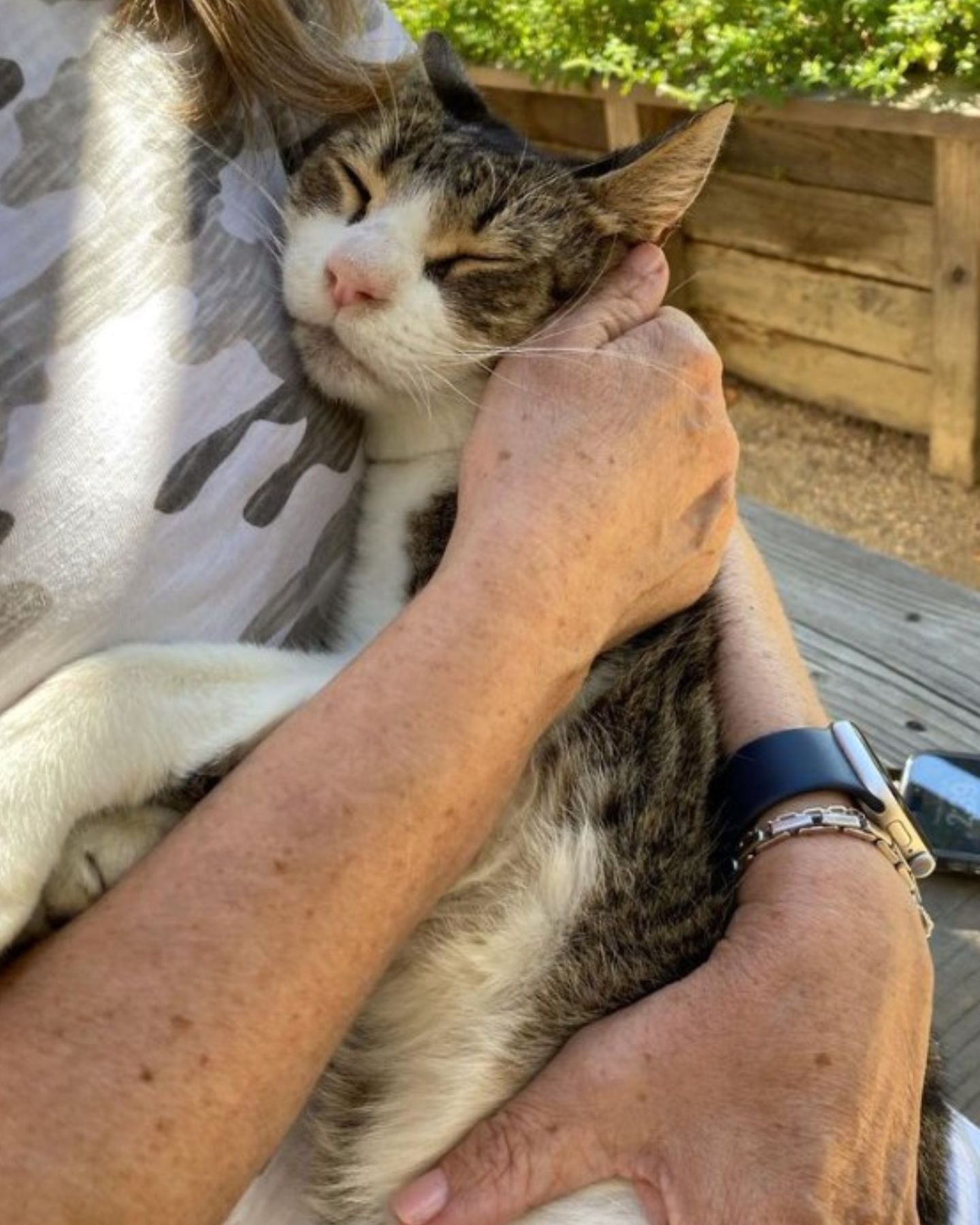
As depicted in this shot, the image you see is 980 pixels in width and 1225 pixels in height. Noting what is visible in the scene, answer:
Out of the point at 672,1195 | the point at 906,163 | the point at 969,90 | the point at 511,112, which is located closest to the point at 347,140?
the point at 672,1195

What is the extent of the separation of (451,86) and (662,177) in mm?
382

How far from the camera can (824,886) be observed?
1233 mm

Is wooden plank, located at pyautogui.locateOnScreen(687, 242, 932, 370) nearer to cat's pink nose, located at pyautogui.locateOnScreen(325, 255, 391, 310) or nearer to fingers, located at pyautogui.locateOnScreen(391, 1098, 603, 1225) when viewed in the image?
cat's pink nose, located at pyautogui.locateOnScreen(325, 255, 391, 310)

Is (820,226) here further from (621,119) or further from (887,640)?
(887,640)

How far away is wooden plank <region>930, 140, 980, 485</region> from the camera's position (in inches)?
141

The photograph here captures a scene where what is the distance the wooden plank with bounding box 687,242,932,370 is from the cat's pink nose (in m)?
2.62

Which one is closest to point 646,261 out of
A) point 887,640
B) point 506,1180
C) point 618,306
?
point 618,306

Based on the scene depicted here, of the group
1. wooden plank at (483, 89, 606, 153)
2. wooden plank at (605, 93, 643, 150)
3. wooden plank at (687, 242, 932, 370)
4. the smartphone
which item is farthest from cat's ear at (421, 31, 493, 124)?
wooden plank at (483, 89, 606, 153)

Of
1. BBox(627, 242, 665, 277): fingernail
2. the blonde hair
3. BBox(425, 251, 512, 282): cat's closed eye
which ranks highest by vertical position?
the blonde hair

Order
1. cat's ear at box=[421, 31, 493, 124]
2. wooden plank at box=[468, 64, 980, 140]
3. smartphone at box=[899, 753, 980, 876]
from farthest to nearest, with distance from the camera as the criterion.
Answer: wooden plank at box=[468, 64, 980, 140] < cat's ear at box=[421, 31, 493, 124] < smartphone at box=[899, 753, 980, 876]

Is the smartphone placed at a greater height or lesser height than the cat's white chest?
lesser

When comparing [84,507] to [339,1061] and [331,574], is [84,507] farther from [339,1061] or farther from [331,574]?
[339,1061]

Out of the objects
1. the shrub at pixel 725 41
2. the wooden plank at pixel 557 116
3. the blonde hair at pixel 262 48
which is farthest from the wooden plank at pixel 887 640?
the wooden plank at pixel 557 116

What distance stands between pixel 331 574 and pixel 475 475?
21cm
